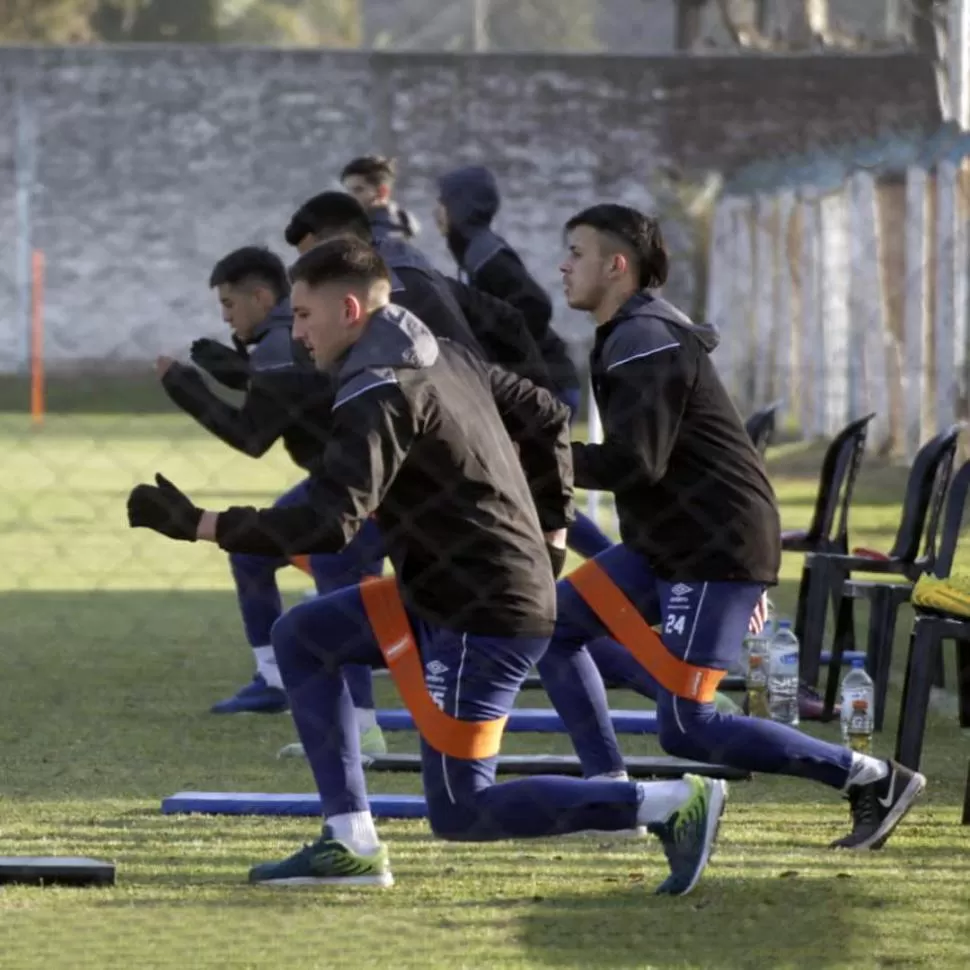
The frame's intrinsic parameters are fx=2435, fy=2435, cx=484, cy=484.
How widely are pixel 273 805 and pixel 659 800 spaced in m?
1.49

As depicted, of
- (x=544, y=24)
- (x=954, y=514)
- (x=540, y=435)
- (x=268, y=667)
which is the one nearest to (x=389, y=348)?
(x=540, y=435)

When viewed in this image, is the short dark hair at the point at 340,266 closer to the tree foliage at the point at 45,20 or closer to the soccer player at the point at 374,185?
the soccer player at the point at 374,185

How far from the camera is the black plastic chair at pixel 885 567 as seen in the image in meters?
8.52

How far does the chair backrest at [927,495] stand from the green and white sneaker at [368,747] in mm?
2045

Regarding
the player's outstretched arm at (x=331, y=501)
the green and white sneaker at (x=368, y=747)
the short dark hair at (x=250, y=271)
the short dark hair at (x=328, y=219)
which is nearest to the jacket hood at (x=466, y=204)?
the short dark hair at (x=250, y=271)

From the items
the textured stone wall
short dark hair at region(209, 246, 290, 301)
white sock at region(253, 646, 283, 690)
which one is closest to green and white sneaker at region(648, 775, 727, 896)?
short dark hair at region(209, 246, 290, 301)

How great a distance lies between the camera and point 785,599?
39.9 feet

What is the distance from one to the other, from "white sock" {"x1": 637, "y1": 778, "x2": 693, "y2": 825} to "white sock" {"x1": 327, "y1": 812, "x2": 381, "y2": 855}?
667 mm

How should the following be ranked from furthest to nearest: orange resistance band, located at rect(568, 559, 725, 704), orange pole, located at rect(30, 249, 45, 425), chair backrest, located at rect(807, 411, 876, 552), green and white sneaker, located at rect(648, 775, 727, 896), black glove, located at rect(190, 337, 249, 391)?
orange pole, located at rect(30, 249, 45, 425), chair backrest, located at rect(807, 411, 876, 552), black glove, located at rect(190, 337, 249, 391), orange resistance band, located at rect(568, 559, 725, 704), green and white sneaker, located at rect(648, 775, 727, 896)

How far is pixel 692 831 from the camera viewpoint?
18.4ft

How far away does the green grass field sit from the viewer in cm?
519

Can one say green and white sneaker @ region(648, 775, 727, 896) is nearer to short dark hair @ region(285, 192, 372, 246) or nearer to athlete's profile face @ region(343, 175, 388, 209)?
short dark hair @ region(285, 192, 372, 246)

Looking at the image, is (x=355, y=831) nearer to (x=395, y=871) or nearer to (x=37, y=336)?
(x=395, y=871)

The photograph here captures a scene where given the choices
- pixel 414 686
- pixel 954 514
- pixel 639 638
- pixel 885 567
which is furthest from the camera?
pixel 885 567
